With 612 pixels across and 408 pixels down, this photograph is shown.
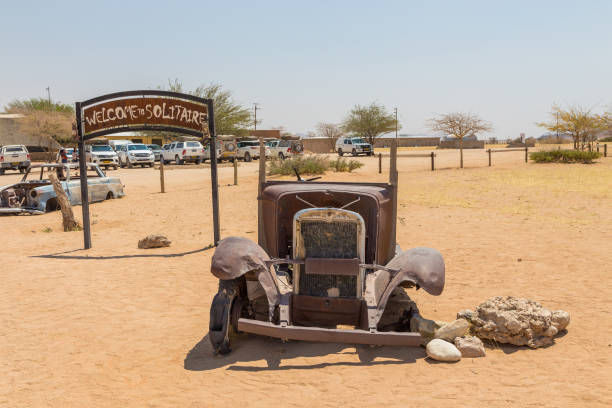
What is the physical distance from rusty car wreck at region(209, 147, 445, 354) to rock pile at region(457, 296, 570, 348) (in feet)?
2.36

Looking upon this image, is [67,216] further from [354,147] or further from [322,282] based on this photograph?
[354,147]

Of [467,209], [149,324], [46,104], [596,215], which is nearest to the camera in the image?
[149,324]

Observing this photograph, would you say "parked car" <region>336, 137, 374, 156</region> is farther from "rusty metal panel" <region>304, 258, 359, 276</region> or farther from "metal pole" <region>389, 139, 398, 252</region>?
"rusty metal panel" <region>304, 258, 359, 276</region>

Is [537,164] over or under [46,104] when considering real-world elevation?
under

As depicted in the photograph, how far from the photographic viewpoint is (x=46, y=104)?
56656mm

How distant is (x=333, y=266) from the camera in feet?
15.7

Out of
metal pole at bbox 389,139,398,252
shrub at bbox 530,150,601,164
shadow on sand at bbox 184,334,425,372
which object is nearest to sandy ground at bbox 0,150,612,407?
shadow on sand at bbox 184,334,425,372

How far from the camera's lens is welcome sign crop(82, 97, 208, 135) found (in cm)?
1009

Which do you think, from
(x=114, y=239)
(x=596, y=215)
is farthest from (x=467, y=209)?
(x=114, y=239)

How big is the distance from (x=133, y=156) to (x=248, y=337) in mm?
31988

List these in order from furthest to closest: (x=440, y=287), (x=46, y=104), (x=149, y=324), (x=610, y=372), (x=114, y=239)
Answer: (x=46, y=104)
(x=114, y=239)
(x=149, y=324)
(x=440, y=287)
(x=610, y=372)

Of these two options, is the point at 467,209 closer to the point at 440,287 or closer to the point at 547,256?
the point at 547,256

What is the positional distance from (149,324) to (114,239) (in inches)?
226

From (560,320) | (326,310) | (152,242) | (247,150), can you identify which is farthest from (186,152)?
(560,320)
